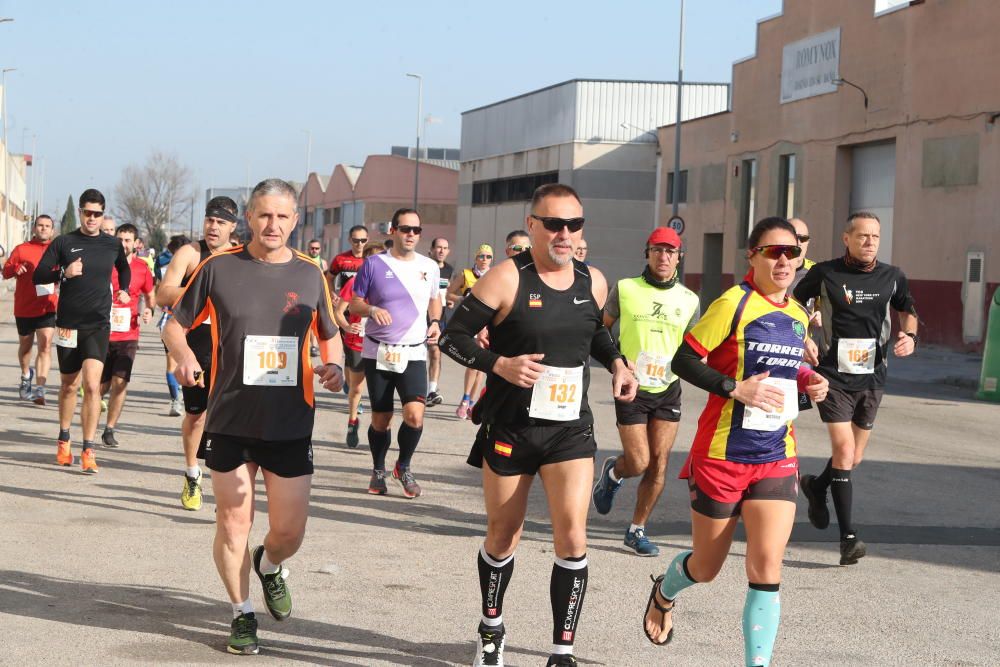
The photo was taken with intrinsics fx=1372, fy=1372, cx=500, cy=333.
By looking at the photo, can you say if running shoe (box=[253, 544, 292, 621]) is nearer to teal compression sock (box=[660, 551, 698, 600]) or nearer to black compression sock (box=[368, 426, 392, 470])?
teal compression sock (box=[660, 551, 698, 600])

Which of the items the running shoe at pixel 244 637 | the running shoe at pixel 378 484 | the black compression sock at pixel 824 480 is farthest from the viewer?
the running shoe at pixel 378 484

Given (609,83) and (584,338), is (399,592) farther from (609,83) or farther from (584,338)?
(609,83)

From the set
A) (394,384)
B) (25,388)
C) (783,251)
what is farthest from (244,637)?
(25,388)

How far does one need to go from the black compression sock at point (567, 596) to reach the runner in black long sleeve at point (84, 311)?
5.91 meters

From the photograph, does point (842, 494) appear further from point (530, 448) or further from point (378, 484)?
point (378, 484)

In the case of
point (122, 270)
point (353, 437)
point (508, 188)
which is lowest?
point (353, 437)

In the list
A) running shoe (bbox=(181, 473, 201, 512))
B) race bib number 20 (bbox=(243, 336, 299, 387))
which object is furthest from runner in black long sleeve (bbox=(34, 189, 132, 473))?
race bib number 20 (bbox=(243, 336, 299, 387))

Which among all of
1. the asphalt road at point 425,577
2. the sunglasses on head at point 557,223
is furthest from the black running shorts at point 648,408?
the sunglasses on head at point 557,223

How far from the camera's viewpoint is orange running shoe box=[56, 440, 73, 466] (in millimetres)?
10727

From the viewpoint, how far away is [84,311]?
418 inches

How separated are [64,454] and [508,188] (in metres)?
54.9

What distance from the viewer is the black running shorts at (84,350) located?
10547 mm

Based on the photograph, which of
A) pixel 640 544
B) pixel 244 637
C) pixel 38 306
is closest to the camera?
pixel 244 637

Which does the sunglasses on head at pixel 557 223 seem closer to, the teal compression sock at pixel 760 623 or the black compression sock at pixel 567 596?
the black compression sock at pixel 567 596
